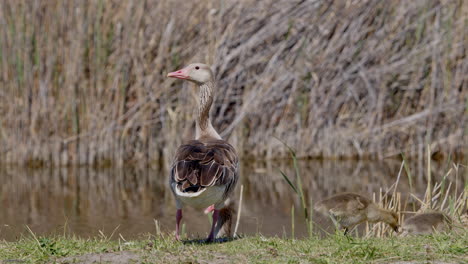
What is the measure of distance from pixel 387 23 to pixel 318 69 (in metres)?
1.36

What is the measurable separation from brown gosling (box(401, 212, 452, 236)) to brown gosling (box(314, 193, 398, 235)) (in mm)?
426

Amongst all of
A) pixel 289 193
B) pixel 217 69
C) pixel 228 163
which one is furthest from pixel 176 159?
pixel 217 69

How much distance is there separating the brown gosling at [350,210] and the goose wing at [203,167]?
1.15 metres

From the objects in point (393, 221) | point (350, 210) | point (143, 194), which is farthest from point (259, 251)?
point (143, 194)

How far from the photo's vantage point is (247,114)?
1375cm

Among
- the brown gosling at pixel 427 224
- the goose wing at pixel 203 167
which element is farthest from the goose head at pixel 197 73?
the brown gosling at pixel 427 224

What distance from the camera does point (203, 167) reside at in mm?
6102

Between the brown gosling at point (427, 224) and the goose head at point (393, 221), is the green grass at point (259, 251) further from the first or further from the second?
the goose head at point (393, 221)

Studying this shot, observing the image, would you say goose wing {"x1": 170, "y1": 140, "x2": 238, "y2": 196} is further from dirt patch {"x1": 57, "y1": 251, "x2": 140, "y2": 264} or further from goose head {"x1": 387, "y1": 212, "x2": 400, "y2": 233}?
goose head {"x1": 387, "y1": 212, "x2": 400, "y2": 233}

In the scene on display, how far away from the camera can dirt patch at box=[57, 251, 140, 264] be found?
5.37 metres

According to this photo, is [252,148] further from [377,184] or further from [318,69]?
[377,184]

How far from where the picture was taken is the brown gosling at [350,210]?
736 cm

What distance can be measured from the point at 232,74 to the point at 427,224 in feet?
22.9

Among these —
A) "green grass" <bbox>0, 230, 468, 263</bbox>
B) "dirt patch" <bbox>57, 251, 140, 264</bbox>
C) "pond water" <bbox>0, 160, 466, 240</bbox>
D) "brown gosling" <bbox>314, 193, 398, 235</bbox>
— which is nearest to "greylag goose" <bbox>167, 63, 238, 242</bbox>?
"green grass" <bbox>0, 230, 468, 263</bbox>
